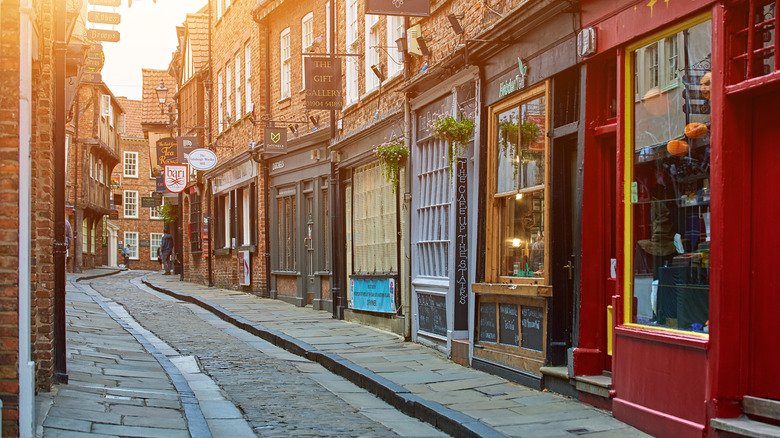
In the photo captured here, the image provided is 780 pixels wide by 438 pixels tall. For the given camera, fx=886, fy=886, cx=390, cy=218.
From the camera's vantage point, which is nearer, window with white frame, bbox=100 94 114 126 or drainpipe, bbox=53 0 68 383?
drainpipe, bbox=53 0 68 383

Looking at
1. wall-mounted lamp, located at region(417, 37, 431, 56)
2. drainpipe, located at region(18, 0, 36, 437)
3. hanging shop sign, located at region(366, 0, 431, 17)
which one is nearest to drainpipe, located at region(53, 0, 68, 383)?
drainpipe, located at region(18, 0, 36, 437)

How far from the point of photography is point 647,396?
6.53 m

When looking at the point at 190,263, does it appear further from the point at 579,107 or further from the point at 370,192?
the point at 579,107

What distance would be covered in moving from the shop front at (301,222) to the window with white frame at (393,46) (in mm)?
3652

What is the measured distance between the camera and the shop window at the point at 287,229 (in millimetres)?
19812

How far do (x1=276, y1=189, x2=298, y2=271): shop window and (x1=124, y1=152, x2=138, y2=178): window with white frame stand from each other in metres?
44.3

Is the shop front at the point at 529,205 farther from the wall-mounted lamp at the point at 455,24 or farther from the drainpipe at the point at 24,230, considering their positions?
the drainpipe at the point at 24,230

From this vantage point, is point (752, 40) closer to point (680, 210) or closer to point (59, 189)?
point (680, 210)

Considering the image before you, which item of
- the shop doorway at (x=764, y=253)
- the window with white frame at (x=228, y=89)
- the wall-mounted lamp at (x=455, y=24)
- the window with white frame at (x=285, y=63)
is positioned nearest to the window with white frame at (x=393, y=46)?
the wall-mounted lamp at (x=455, y=24)

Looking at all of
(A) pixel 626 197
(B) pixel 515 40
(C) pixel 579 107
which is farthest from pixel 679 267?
(B) pixel 515 40

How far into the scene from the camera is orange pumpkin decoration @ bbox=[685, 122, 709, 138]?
6.16 metres

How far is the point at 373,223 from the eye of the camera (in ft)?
48.0

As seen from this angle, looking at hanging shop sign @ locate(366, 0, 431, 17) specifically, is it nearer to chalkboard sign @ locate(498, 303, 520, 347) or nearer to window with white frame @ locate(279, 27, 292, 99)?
chalkboard sign @ locate(498, 303, 520, 347)

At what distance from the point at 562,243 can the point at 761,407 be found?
309 cm
